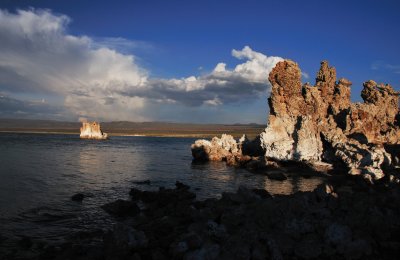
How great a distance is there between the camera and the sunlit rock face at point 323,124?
177ft

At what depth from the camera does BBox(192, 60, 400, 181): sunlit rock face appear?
5394 centimetres

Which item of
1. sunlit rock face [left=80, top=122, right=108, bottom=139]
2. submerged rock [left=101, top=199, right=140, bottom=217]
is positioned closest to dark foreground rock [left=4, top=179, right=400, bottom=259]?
submerged rock [left=101, top=199, right=140, bottom=217]

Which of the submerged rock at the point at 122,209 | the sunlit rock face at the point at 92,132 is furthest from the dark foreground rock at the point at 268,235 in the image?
the sunlit rock face at the point at 92,132

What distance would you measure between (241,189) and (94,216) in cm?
1071

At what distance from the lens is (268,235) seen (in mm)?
15258

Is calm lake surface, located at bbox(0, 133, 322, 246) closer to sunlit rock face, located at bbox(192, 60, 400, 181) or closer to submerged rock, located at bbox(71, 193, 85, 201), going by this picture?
submerged rock, located at bbox(71, 193, 85, 201)

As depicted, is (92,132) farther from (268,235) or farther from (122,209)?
(268,235)

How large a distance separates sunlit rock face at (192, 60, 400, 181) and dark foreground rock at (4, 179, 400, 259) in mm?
31814

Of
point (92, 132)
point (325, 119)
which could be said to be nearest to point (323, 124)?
point (325, 119)

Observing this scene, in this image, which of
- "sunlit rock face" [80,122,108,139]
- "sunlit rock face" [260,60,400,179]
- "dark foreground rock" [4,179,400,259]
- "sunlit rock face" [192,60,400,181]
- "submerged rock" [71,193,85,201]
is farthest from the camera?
"sunlit rock face" [80,122,108,139]

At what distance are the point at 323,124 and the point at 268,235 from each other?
1846 inches

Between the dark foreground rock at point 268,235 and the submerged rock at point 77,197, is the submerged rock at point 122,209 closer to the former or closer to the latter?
the submerged rock at point 77,197

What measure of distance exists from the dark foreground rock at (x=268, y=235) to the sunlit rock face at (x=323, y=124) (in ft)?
104

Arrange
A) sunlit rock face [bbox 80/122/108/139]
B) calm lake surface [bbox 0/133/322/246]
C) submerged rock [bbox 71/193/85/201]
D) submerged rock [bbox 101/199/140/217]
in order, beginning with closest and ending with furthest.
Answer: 1. calm lake surface [bbox 0/133/322/246]
2. submerged rock [bbox 101/199/140/217]
3. submerged rock [bbox 71/193/85/201]
4. sunlit rock face [bbox 80/122/108/139]
